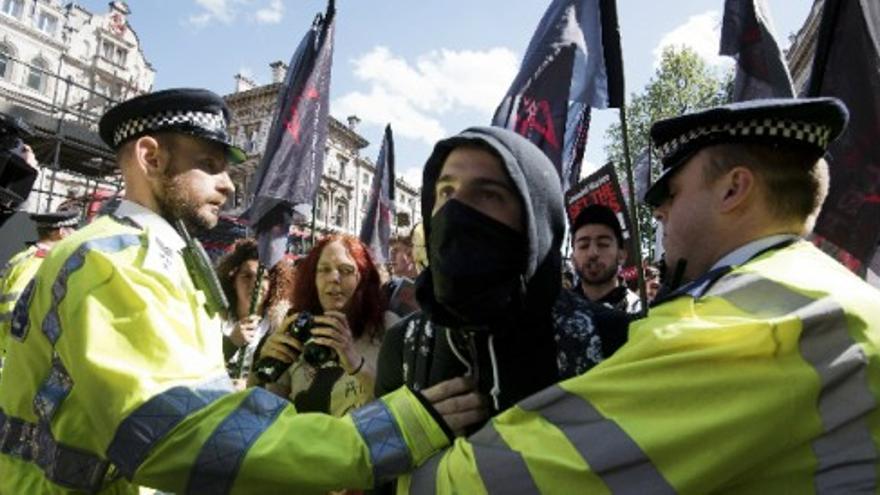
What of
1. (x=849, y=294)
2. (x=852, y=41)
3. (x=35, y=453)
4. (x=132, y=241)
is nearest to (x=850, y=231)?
(x=852, y=41)

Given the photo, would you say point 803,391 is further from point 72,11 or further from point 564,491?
point 72,11

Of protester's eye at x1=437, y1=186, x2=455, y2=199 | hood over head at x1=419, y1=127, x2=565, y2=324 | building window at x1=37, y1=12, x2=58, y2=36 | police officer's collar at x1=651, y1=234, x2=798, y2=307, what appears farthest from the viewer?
building window at x1=37, y1=12, x2=58, y2=36

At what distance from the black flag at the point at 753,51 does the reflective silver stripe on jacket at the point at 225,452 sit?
3065 mm

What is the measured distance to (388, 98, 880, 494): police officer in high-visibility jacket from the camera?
109 cm

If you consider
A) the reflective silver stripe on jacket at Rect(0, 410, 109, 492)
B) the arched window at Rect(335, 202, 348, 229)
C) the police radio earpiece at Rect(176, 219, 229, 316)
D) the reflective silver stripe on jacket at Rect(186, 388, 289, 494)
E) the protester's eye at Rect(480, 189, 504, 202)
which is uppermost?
the arched window at Rect(335, 202, 348, 229)

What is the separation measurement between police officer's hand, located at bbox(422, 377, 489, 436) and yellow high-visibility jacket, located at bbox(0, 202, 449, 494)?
62 millimetres

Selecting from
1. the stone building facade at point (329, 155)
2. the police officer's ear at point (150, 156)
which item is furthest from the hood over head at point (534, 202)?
the stone building facade at point (329, 155)

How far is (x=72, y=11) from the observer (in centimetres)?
4788

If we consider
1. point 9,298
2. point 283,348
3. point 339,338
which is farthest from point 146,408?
point 9,298

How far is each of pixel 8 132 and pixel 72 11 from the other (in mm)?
54032

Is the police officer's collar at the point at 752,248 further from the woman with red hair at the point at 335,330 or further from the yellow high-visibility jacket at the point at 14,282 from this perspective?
the yellow high-visibility jacket at the point at 14,282

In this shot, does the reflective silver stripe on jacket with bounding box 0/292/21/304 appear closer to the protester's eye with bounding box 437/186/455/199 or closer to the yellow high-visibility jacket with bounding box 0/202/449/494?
the yellow high-visibility jacket with bounding box 0/202/449/494

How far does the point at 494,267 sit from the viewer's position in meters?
1.73

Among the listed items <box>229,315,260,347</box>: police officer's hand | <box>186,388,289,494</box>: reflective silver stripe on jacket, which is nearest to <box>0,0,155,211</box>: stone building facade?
<box>229,315,260,347</box>: police officer's hand
